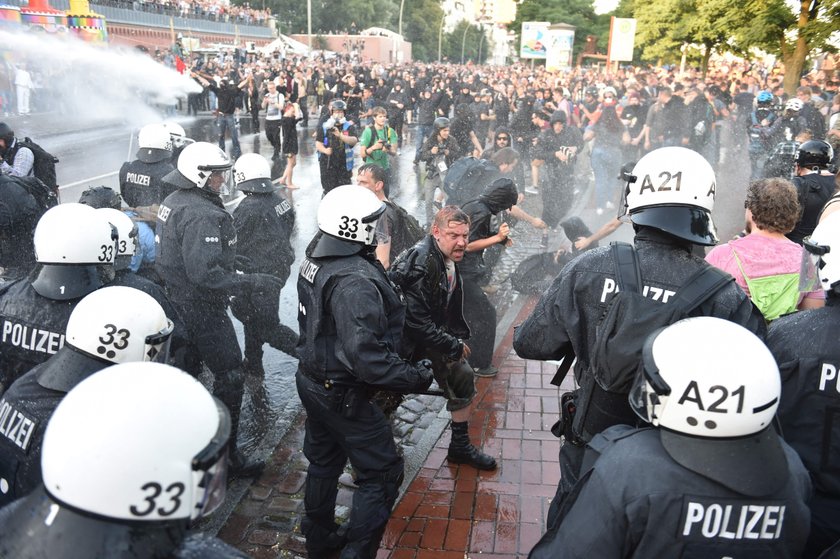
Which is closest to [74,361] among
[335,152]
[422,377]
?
[422,377]

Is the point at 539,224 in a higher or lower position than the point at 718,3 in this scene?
lower

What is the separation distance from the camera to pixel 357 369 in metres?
3.37

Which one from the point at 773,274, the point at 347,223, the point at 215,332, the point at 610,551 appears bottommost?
the point at 215,332

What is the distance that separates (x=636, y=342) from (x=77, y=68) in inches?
1051

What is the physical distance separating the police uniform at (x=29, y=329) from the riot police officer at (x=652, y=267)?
2165 millimetres

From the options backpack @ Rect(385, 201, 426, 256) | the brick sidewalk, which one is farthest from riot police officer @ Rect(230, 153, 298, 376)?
the brick sidewalk

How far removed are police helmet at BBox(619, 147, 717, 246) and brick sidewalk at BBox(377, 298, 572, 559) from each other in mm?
1992

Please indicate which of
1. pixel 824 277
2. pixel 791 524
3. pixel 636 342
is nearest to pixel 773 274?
pixel 824 277

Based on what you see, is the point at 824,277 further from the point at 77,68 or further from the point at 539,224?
the point at 77,68

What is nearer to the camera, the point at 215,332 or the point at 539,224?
the point at 215,332

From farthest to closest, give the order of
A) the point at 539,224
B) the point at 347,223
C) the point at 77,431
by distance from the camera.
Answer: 1. the point at 539,224
2. the point at 347,223
3. the point at 77,431

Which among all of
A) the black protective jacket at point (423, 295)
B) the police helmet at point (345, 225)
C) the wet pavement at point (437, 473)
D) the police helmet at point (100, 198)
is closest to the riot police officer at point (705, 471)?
the police helmet at point (345, 225)

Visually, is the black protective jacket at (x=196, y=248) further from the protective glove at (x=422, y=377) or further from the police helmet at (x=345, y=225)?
the protective glove at (x=422, y=377)

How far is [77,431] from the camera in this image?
4.94 feet
